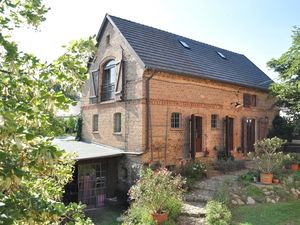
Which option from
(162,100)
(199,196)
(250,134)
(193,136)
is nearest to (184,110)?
(193,136)

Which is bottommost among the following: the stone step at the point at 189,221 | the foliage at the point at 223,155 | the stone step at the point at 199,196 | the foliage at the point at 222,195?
the stone step at the point at 189,221

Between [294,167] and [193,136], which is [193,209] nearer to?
[193,136]

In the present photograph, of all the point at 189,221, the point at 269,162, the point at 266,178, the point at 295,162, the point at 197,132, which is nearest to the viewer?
the point at 189,221

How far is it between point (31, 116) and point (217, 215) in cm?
Answer: 854

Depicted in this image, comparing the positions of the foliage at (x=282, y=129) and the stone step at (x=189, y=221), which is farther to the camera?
the foliage at (x=282, y=129)

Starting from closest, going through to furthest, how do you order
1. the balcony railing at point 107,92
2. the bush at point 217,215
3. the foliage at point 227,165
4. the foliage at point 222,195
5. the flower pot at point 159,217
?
1. the bush at point 217,215
2. the flower pot at point 159,217
3. the foliage at point 222,195
4. the foliage at point 227,165
5. the balcony railing at point 107,92

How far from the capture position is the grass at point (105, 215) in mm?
12000

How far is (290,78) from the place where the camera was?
62.4 feet

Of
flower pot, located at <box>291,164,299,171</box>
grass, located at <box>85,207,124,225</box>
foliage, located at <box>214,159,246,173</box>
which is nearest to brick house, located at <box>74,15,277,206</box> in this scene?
foliage, located at <box>214,159,246,173</box>

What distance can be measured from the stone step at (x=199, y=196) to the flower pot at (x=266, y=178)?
2.80 metres

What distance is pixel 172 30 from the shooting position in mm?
21359

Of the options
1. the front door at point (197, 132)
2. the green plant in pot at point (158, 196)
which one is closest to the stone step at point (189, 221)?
the green plant in pot at point (158, 196)

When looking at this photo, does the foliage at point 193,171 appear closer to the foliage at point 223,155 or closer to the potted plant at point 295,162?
the foliage at point 223,155

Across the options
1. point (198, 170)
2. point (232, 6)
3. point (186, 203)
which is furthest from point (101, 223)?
point (232, 6)
